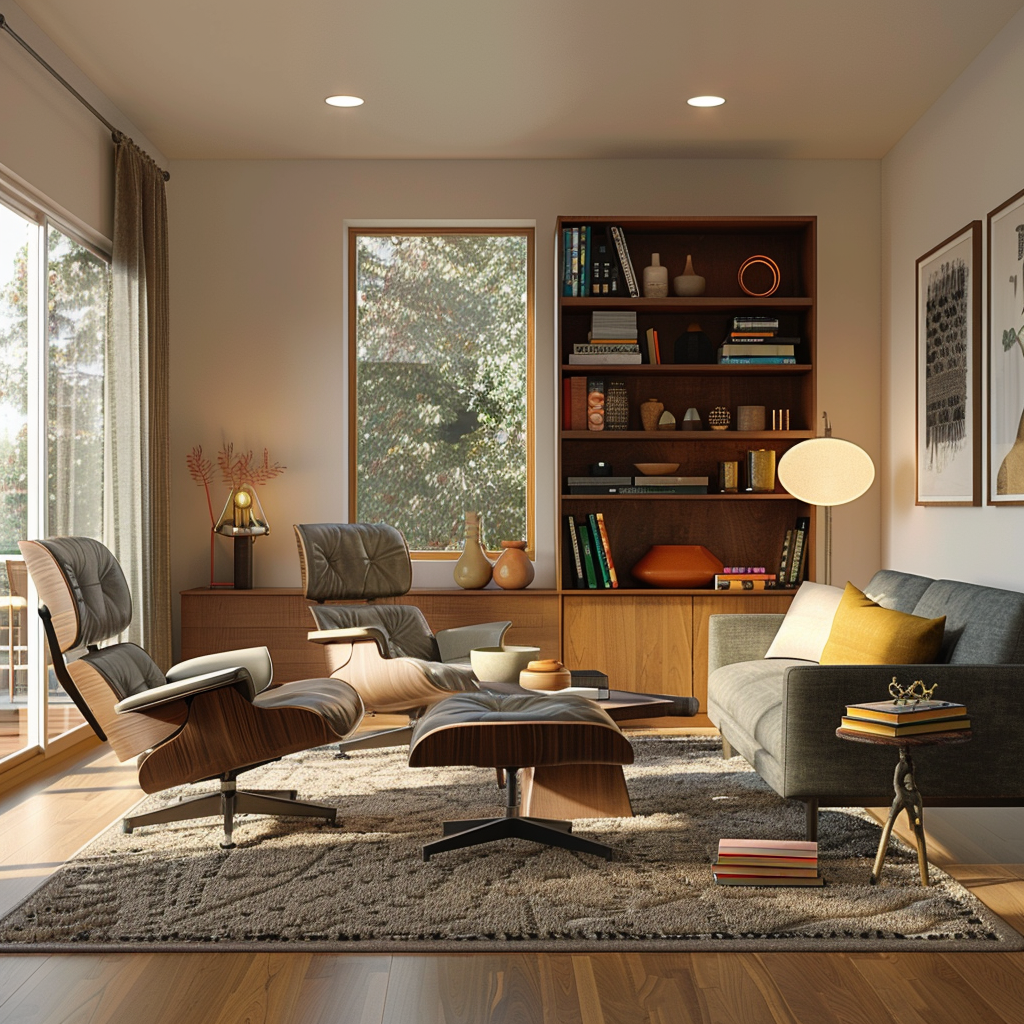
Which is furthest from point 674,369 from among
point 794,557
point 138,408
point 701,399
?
point 138,408

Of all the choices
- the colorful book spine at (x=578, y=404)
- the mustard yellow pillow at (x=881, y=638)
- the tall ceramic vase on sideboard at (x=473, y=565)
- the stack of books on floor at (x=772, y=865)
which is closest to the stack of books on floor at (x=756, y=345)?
the colorful book spine at (x=578, y=404)

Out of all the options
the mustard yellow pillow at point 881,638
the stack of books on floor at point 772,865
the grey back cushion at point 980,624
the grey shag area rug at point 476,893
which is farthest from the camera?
the mustard yellow pillow at point 881,638

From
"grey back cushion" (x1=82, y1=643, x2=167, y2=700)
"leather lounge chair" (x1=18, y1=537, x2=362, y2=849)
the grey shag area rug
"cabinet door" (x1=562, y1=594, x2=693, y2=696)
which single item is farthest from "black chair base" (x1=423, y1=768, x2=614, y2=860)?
"cabinet door" (x1=562, y1=594, x2=693, y2=696)

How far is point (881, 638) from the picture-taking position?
3.30 m

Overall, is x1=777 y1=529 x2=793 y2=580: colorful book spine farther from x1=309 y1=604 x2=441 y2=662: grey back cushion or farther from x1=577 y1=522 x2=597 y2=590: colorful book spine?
x1=309 y1=604 x2=441 y2=662: grey back cushion

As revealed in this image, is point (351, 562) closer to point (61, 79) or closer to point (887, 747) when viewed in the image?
point (61, 79)

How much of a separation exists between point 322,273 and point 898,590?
3.39 metres

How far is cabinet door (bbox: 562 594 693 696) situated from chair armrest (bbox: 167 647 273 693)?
6.43 feet

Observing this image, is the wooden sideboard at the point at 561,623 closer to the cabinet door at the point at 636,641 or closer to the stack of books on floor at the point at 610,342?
the cabinet door at the point at 636,641

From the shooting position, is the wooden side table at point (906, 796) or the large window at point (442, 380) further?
the large window at point (442, 380)

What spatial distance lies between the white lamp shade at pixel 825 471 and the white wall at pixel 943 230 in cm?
34

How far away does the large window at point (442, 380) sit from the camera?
579 centimetres

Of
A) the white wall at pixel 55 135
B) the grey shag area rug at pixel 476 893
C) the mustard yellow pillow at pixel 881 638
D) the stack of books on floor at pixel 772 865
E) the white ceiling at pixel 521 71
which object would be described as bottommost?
the grey shag area rug at pixel 476 893

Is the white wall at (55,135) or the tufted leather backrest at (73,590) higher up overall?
the white wall at (55,135)
